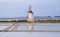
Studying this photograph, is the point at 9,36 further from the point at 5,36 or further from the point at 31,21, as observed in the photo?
the point at 31,21

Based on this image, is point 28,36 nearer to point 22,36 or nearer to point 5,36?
point 22,36

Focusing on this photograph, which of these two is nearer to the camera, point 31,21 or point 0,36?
point 0,36

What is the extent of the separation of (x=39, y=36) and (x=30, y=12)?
1.53m

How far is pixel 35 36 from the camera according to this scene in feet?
10.5

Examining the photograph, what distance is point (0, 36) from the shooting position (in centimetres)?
310

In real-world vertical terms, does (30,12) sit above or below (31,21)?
above

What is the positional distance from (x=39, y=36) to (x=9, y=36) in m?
0.59

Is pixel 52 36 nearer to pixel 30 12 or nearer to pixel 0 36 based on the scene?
pixel 0 36

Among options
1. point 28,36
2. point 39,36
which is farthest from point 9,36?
point 39,36

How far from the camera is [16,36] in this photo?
3158mm

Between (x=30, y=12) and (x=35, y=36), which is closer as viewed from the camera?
(x=35, y=36)

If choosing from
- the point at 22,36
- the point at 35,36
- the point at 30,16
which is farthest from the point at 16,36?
the point at 30,16

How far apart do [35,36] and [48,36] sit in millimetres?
255

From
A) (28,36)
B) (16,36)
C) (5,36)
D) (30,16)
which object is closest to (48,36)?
(28,36)
